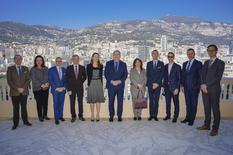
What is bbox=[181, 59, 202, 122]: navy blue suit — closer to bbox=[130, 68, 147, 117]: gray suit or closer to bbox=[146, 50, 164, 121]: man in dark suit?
bbox=[146, 50, 164, 121]: man in dark suit

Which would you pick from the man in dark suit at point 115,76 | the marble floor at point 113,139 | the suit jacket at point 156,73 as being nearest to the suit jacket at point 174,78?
the suit jacket at point 156,73

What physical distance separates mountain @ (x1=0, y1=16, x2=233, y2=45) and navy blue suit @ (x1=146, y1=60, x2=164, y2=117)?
1.75 meters

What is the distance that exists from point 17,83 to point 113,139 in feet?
6.85

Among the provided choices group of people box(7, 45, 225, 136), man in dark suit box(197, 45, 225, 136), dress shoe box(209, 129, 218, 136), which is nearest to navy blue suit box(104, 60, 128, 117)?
group of people box(7, 45, 225, 136)

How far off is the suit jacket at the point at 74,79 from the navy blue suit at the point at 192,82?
202cm

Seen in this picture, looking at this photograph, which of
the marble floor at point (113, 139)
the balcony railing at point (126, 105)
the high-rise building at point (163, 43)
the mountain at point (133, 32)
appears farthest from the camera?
the mountain at point (133, 32)

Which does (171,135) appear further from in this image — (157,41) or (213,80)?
(157,41)

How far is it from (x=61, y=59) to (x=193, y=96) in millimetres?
2711

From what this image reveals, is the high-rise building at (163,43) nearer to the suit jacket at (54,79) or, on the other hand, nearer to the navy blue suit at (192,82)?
the navy blue suit at (192,82)

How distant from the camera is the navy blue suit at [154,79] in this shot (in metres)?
5.08

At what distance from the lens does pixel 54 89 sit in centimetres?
504

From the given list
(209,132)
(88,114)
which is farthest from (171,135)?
(88,114)

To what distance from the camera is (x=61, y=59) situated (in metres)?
5.11

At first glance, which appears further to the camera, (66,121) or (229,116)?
(229,116)
